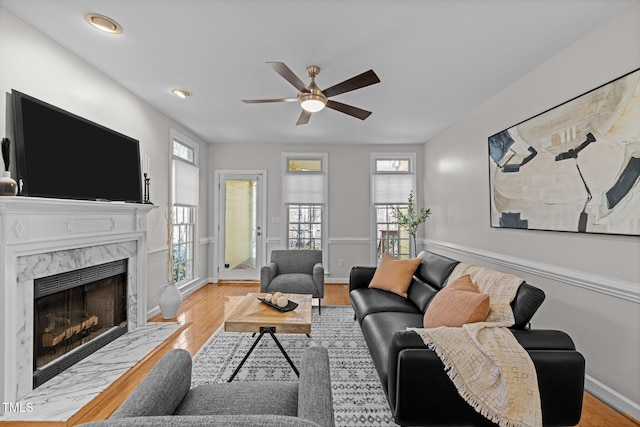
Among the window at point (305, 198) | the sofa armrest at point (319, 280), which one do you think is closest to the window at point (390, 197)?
the window at point (305, 198)

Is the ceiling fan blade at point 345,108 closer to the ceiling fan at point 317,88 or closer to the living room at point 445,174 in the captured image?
the ceiling fan at point 317,88

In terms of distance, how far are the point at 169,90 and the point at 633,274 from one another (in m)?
4.27

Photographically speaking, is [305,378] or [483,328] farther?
[483,328]

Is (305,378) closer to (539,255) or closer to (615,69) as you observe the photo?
(539,255)

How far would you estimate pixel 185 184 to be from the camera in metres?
4.90

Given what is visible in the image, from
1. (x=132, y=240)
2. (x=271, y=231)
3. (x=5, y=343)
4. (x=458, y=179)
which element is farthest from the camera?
(x=271, y=231)

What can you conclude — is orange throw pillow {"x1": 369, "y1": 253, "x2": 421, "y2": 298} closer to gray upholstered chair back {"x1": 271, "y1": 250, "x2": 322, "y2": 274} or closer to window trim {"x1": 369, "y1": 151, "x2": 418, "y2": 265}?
gray upholstered chair back {"x1": 271, "y1": 250, "x2": 322, "y2": 274}

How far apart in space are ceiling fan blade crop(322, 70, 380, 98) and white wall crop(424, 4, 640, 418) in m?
1.31

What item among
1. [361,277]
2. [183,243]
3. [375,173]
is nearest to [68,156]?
[183,243]

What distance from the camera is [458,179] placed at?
14.8 feet

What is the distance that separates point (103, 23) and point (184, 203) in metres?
2.92

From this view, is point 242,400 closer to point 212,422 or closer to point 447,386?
point 212,422

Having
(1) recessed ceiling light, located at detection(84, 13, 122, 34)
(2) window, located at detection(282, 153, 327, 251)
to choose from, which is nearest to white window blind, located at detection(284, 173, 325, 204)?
(2) window, located at detection(282, 153, 327, 251)

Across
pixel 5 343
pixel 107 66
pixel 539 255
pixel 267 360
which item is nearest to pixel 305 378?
pixel 267 360
